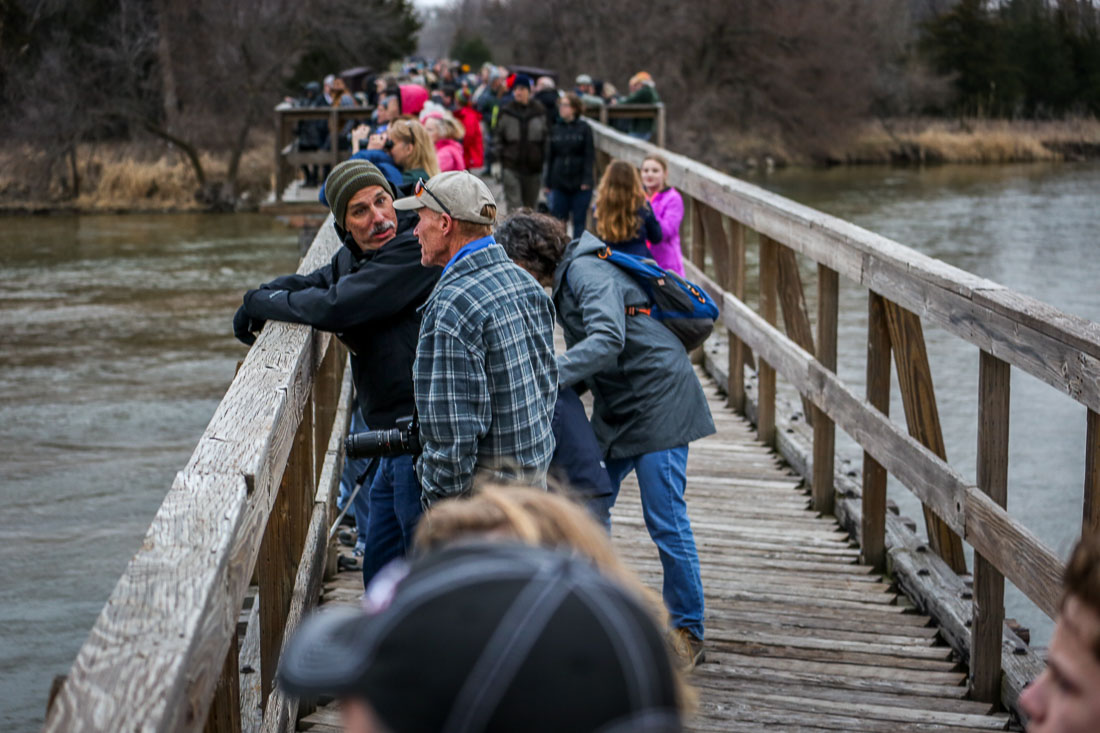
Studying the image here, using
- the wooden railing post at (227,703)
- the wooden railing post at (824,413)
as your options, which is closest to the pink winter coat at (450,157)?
the wooden railing post at (824,413)

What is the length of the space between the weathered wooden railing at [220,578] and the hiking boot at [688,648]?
1.07 m

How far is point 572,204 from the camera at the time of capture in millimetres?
11914

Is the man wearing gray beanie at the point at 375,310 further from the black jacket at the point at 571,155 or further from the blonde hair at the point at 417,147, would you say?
the black jacket at the point at 571,155

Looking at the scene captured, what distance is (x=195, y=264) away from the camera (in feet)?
89.0

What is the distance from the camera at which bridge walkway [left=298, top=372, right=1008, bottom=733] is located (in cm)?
372

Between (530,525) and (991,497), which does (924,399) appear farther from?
(530,525)

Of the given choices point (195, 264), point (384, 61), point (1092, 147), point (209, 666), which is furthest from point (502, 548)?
point (384, 61)

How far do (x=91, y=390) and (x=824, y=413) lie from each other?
42.4 ft

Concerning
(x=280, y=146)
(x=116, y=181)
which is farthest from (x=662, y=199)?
(x=116, y=181)

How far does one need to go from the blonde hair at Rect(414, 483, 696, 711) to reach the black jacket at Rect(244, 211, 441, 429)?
2284mm

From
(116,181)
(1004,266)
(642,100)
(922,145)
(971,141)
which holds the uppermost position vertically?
(642,100)

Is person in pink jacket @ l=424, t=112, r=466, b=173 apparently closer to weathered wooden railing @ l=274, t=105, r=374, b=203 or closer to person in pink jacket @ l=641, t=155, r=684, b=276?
person in pink jacket @ l=641, t=155, r=684, b=276

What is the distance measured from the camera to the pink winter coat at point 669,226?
7.05 meters

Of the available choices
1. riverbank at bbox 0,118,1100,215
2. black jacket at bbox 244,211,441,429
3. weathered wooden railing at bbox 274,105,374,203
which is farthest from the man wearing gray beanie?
riverbank at bbox 0,118,1100,215
